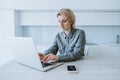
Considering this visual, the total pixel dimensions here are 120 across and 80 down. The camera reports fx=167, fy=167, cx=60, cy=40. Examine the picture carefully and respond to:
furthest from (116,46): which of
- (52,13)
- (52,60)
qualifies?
(52,60)

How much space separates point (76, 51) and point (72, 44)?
152 mm

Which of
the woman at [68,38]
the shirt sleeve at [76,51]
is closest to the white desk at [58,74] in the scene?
the shirt sleeve at [76,51]

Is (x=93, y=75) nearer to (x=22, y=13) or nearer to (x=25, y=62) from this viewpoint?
(x=25, y=62)

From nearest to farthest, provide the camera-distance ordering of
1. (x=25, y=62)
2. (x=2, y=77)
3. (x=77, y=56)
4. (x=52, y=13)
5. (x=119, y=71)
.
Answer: (x=2, y=77) → (x=119, y=71) → (x=25, y=62) → (x=77, y=56) → (x=52, y=13)

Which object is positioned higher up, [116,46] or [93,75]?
[93,75]

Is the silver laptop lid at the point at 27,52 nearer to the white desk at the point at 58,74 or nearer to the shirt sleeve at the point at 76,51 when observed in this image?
the white desk at the point at 58,74

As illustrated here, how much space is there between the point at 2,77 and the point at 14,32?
238 centimetres

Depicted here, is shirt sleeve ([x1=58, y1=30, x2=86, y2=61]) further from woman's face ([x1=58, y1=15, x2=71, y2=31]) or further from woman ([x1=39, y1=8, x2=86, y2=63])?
woman's face ([x1=58, y1=15, x2=71, y2=31])

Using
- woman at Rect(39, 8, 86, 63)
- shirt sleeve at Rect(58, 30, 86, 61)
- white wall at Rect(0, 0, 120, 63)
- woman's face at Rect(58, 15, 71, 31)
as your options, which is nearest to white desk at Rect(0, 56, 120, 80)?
shirt sleeve at Rect(58, 30, 86, 61)

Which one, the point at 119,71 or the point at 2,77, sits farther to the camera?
the point at 119,71

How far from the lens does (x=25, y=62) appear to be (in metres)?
1.24

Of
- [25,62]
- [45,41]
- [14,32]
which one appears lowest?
[45,41]

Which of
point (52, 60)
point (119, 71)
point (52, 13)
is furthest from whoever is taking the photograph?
point (52, 13)

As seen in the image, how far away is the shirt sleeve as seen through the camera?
1.42 m
